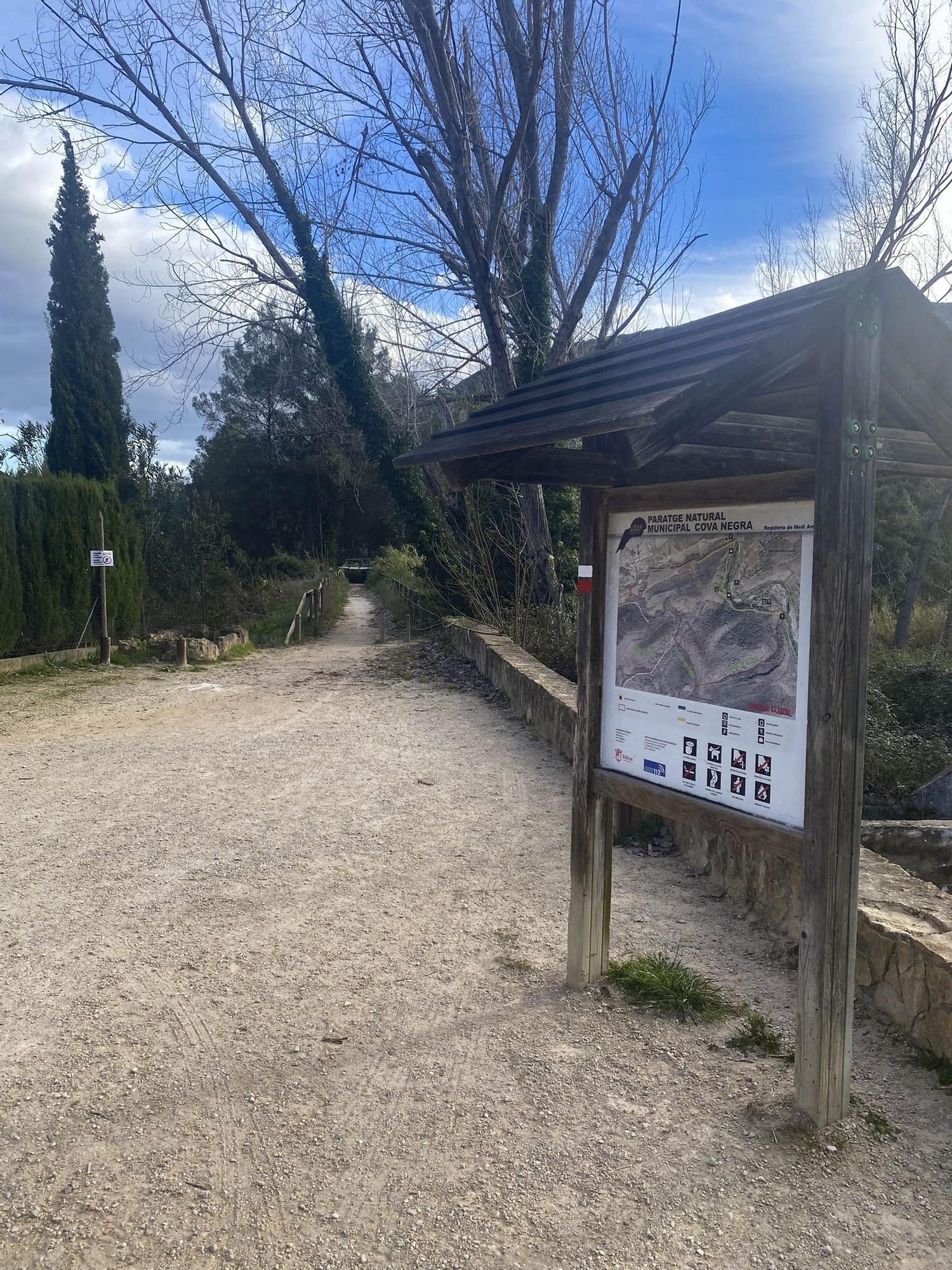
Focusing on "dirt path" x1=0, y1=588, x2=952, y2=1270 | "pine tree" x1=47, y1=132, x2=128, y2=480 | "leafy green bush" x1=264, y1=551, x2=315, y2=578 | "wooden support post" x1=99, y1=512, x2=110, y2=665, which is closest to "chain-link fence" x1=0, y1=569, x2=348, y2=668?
"wooden support post" x1=99, y1=512, x2=110, y2=665

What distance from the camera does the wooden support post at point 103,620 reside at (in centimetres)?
1369

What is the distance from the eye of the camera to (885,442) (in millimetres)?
3016

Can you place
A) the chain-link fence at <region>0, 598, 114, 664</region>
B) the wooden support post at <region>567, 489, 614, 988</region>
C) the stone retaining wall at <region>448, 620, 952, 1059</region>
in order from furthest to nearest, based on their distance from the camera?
the chain-link fence at <region>0, 598, 114, 664</region>, the wooden support post at <region>567, 489, 614, 988</region>, the stone retaining wall at <region>448, 620, 952, 1059</region>

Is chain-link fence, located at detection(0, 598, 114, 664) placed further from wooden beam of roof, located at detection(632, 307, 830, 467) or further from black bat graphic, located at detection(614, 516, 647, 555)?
wooden beam of roof, located at detection(632, 307, 830, 467)

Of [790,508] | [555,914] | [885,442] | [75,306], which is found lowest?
[555,914]

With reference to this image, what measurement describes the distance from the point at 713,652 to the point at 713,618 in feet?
0.39

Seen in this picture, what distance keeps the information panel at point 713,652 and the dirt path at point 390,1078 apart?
3.22 feet

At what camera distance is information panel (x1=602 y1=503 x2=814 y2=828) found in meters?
2.83

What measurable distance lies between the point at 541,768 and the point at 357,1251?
5.33 meters

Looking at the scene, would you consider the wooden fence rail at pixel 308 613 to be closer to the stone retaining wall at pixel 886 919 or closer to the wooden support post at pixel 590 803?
the stone retaining wall at pixel 886 919

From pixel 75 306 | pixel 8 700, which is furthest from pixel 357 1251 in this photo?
pixel 75 306

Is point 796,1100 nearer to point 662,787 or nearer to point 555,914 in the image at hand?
point 662,787

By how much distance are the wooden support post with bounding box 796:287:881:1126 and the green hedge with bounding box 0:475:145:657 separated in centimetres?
1223

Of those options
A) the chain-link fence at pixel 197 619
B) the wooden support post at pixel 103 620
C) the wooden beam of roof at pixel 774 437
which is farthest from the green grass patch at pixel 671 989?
the wooden support post at pixel 103 620
